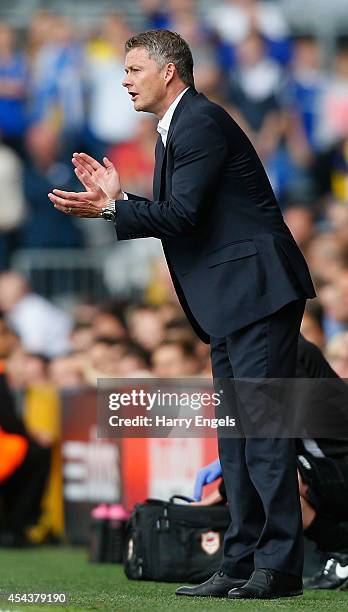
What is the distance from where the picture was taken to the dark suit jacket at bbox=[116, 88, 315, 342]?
530 cm

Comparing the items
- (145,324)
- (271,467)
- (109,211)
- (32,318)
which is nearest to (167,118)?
(109,211)

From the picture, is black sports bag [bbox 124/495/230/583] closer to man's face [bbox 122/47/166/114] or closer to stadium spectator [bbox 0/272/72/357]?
man's face [bbox 122/47/166/114]

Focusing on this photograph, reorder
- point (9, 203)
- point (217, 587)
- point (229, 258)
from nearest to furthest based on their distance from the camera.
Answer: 1. point (229, 258)
2. point (217, 587)
3. point (9, 203)

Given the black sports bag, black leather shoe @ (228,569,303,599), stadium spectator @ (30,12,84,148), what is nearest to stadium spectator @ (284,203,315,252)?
stadium spectator @ (30,12,84,148)

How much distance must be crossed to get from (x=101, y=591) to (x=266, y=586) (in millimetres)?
1004

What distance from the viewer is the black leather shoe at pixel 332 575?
20.7 feet

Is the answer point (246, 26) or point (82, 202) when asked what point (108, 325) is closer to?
point (246, 26)

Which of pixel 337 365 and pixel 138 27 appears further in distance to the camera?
pixel 138 27

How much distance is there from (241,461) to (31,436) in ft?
15.0

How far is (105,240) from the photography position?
14.4 meters

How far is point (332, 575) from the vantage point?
6.36 m

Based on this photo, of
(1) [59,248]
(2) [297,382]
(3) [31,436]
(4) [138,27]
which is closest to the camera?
(2) [297,382]

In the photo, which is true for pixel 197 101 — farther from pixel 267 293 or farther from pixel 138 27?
pixel 138 27

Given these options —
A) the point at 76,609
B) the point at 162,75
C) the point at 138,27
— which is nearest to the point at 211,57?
the point at 138,27
